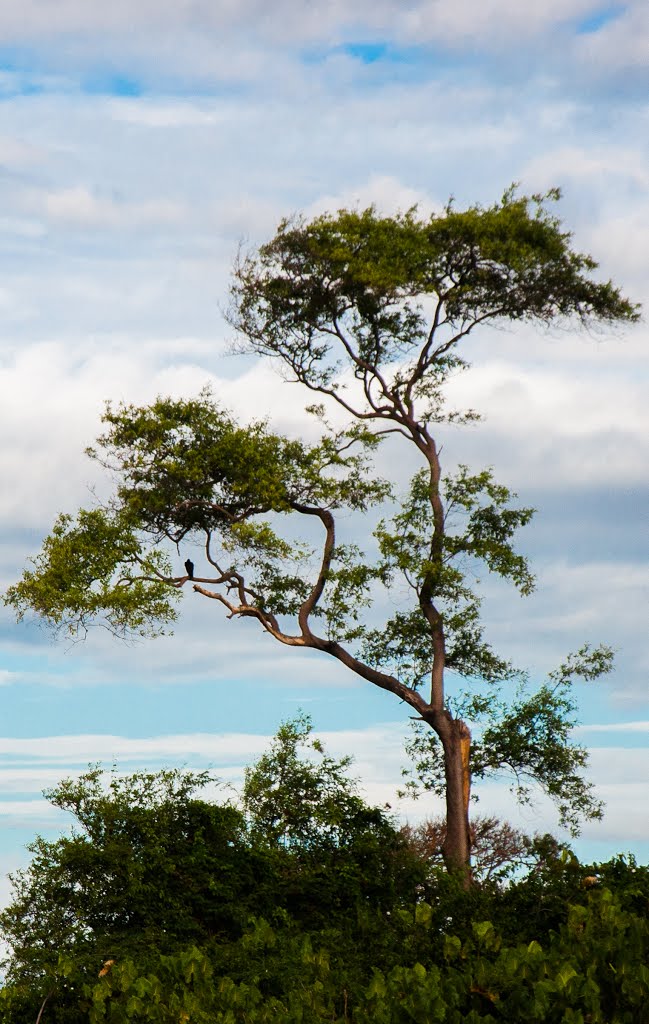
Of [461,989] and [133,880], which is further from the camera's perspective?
[133,880]

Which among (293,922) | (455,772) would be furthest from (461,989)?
(455,772)

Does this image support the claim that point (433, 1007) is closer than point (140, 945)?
Yes

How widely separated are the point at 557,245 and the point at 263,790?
38.2 feet

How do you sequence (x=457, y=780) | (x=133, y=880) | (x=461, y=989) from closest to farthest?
1. (x=461, y=989)
2. (x=133, y=880)
3. (x=457, y=780)

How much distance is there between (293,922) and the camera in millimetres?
14039

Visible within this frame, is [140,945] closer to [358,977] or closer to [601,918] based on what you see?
[358,977]

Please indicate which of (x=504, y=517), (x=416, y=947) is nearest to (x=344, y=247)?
(x=504, y=517)

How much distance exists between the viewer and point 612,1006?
6.18 m

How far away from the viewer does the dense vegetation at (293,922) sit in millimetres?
6371

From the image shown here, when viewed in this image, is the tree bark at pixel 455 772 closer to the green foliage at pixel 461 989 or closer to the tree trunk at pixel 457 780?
the tree trunk at pixel 457 780

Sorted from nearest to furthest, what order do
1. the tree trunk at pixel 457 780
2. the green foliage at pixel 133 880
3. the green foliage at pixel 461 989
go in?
the green foliage at pixel 461 989 → the green foliage at pixel 133 880 → the tree trunk at pixel 457 780

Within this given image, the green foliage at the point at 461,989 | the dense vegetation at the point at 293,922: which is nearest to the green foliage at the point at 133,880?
the dense vegetation at the point at 293,922

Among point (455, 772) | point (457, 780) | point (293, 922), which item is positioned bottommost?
point (293, 922)

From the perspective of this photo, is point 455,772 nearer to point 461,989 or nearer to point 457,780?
point 457,780
